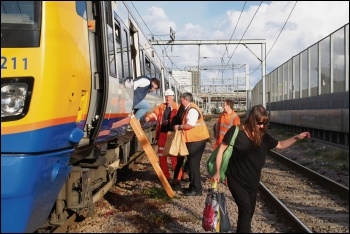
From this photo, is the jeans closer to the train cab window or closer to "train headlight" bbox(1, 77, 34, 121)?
the train cab window

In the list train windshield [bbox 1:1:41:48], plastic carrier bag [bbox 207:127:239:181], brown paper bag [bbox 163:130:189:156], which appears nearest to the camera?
train windshield [bbox 1:1:41:48]

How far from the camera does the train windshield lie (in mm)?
3945

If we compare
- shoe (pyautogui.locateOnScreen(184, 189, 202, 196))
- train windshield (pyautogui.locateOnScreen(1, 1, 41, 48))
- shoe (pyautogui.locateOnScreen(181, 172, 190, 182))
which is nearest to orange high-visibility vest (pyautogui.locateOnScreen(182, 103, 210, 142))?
shoe (pyautogui.locateOnScreen(184, 189, 202, 196))

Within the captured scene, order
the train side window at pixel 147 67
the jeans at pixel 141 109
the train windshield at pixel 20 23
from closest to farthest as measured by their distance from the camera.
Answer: the train windshield at pixel 20 23
the jeans at pixel 141 109
the train side window at pixel 147 67

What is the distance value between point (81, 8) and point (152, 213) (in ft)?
10.9

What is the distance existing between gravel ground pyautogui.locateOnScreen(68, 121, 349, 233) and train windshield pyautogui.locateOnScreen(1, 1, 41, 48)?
2.79 m

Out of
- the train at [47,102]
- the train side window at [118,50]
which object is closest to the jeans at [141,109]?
the train side window at [118,50]

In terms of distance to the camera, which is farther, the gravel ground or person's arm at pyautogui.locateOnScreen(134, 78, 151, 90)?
person's arm at pyautogui.locateOnScreen(134, 78, 151, 90)

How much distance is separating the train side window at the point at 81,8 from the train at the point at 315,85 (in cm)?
369

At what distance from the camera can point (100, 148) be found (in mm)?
5734

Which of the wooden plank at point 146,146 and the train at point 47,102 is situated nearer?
the train at point 47,102

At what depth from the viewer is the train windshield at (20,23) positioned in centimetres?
395

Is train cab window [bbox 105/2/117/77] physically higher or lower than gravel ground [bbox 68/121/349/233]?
higher

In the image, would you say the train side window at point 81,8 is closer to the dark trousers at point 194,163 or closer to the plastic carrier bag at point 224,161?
the plastic carrier bag at point 224,161
